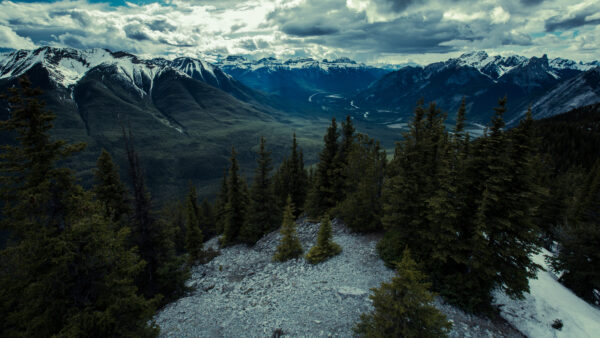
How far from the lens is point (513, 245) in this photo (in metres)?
13.0

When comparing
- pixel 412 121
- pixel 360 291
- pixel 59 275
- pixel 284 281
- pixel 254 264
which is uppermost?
pixel 412 121

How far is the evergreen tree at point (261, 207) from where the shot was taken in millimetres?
30281

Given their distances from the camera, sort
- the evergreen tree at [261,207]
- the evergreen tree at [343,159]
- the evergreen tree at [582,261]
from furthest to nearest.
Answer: the evergreen tree at [261,207]
the evergreen tree at [343,159]
the evergreen tree at [582,261]

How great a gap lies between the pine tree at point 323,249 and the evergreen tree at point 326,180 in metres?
8.94

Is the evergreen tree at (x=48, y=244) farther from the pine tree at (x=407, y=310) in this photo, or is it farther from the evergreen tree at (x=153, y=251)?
the pine tree at (x=407, y=310)

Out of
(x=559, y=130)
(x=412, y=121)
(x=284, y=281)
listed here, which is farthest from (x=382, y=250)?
(x=559, y=130)

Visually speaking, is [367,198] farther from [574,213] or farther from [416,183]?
[574,213]

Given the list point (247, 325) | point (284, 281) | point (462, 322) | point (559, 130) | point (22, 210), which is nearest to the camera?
point (22, 210)

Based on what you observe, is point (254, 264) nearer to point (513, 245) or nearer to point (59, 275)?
point (59, 275)

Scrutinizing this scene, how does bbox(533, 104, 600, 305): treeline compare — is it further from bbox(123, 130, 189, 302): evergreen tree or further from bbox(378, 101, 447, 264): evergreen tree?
bbox(123, 130, 189, 302): evergreen tree

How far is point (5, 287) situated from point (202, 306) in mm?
10219

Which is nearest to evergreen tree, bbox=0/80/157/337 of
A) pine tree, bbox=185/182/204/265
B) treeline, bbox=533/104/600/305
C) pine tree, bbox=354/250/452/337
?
pine tree, bbox=354/250/452/337

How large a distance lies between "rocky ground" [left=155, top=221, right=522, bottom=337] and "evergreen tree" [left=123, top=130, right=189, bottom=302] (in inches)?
66.4

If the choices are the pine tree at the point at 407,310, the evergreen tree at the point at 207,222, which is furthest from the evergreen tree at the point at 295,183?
A: the pine tree at the point at 407,310
